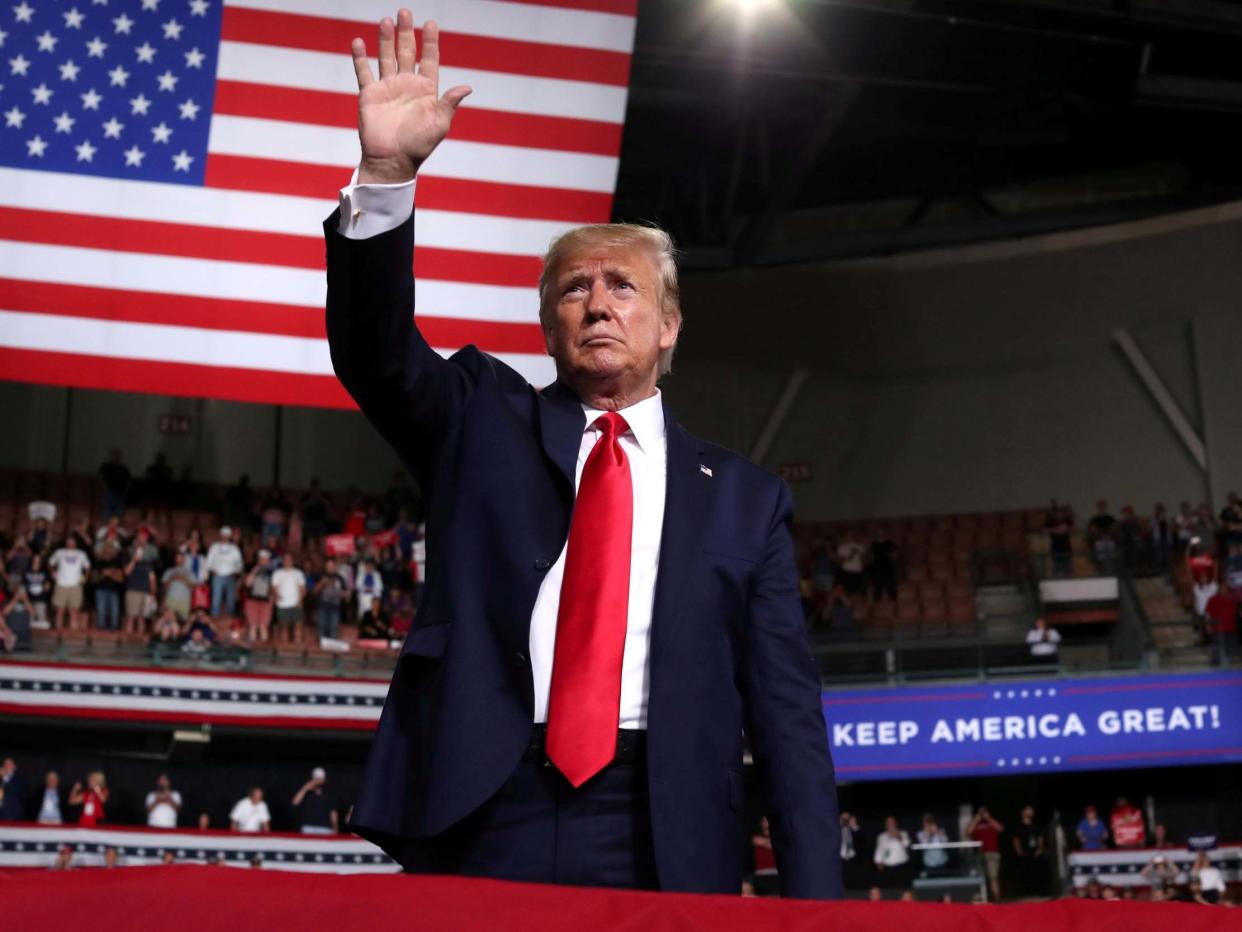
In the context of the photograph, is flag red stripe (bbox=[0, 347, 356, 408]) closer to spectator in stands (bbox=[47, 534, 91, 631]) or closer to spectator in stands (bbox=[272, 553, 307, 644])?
spectator in stands (bbox=[47, 534, 91, 631])

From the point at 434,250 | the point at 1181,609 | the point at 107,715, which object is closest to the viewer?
the point at 434,250

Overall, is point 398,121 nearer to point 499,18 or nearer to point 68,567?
point 499,18

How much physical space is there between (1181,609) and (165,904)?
684 inches

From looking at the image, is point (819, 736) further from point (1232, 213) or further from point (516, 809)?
point (1232, 213)

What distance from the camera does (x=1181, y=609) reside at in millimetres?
17281

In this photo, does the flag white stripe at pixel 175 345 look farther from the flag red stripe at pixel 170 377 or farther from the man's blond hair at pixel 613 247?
the man's blond hair at pixel 613 247

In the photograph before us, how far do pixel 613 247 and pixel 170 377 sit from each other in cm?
588

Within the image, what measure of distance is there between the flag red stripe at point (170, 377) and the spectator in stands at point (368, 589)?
27.4ft

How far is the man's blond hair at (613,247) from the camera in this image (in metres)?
2.20

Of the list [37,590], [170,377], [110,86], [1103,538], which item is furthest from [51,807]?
[1103,538]

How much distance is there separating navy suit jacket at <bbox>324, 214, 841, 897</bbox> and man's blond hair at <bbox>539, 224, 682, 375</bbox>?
15cm

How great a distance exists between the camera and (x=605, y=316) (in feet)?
7.04

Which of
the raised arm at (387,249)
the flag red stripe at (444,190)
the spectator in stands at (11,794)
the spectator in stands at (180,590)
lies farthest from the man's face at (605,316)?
the spectator in stands at (180,590)

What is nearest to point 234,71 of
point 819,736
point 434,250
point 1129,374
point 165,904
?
point 434,250
